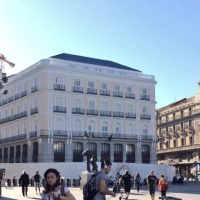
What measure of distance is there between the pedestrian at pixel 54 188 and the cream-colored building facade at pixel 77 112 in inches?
1917

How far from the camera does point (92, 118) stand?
58781 millimetres

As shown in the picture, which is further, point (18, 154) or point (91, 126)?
point (18, 154)

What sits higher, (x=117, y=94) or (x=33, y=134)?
(x=117, y=94)

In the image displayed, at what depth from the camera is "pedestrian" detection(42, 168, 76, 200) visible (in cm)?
513

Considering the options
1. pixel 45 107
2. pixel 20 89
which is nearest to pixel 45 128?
pixel 45 107

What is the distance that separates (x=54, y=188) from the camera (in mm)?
5172

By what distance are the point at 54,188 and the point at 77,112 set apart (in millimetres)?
52322

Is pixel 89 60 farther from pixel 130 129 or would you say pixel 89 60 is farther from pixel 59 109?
pixel 130 129

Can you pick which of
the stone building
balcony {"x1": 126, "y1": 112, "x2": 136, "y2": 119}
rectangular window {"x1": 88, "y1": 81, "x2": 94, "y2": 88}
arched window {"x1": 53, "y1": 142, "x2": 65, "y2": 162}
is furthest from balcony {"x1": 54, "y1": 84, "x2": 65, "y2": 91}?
the stone building

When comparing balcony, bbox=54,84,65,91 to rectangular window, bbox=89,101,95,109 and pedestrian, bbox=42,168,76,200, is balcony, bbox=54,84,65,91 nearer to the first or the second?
rectangular window, bbox=89,101,95,109

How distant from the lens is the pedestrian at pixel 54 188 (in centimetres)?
513

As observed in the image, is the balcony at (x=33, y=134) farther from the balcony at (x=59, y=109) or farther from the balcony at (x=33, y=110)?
the balcony at (x=59, y=109)

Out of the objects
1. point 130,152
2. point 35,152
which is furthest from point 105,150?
point 35,152

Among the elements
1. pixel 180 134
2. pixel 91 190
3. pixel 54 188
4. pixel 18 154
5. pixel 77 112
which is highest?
Result: pixel 77 112
